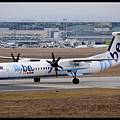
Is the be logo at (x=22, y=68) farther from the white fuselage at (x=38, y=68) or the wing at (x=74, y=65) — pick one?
the wing at (x=74, y=65)

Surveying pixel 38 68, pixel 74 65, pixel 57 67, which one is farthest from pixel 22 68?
pixel 74 65

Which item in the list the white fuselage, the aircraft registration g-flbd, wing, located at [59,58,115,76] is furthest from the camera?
wing, located at [59,58,115,76]

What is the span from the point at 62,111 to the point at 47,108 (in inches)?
62.0

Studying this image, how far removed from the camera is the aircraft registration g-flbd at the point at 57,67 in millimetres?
40875

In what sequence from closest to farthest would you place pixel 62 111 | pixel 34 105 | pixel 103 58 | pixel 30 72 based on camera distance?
1. pixel 62 111
2. pixel 34 105
3. pixel 30 72
4. pixel 103 58

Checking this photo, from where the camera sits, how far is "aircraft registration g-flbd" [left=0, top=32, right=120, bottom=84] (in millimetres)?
40875

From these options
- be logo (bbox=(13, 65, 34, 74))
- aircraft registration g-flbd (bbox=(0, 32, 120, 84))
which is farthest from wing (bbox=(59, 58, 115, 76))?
be logo (bbox=(13, 65, 34, 74))

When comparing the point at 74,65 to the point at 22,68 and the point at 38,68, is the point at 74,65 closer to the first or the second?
the point at 38,68

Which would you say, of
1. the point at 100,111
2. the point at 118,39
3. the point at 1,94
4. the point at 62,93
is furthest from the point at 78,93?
the point at 118,39

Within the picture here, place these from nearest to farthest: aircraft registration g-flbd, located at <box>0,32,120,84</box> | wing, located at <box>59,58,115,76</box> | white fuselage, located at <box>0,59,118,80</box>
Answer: white fuselage, located at <box>0,59,118,80</box>, aircraft registration g-flbd, located at <box>0,32,120,84</box>, wing, located at <box>59,58,115,76</box>

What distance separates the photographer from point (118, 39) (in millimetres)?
47562

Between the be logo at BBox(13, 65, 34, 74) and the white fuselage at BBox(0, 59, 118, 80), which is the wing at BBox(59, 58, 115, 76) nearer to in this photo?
the white fuselage at BBox(0, 59, 118, 80)

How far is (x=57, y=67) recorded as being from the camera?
143ft

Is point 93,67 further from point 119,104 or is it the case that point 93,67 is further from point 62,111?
point 62,111
